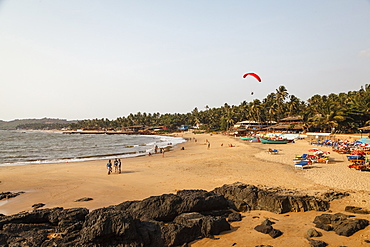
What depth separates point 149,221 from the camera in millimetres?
7473

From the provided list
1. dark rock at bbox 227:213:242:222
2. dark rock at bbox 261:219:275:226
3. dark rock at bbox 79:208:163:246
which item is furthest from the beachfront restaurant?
dark rock at bbox 79:208:163:246

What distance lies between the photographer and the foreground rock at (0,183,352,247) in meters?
6.25

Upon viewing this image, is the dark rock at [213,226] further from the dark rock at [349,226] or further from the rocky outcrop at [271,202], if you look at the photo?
the dark rock at [349,226]

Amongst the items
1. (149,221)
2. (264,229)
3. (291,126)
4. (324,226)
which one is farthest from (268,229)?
(291,126)

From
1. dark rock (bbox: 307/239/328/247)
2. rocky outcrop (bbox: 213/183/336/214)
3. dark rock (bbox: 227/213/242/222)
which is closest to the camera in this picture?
dark rock (bbox: 307/239/328/247)

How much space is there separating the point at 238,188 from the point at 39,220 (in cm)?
802

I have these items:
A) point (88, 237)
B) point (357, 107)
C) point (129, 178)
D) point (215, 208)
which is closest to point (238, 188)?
point (215, 208)

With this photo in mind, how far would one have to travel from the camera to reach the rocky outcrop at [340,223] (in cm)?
707

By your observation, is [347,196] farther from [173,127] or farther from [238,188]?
[173,127]

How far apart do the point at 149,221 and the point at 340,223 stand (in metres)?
6.24

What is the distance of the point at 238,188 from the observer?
1055 cm

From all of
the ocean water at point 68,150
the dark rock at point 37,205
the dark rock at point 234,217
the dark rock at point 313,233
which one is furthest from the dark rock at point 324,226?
the ocean water at point 68,150

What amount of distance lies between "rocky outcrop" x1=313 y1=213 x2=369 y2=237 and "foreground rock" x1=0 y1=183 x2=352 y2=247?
107 centimetres

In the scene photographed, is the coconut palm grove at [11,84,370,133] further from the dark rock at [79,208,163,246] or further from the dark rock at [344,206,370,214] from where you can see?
the dark rock at [79,208,163,246]
